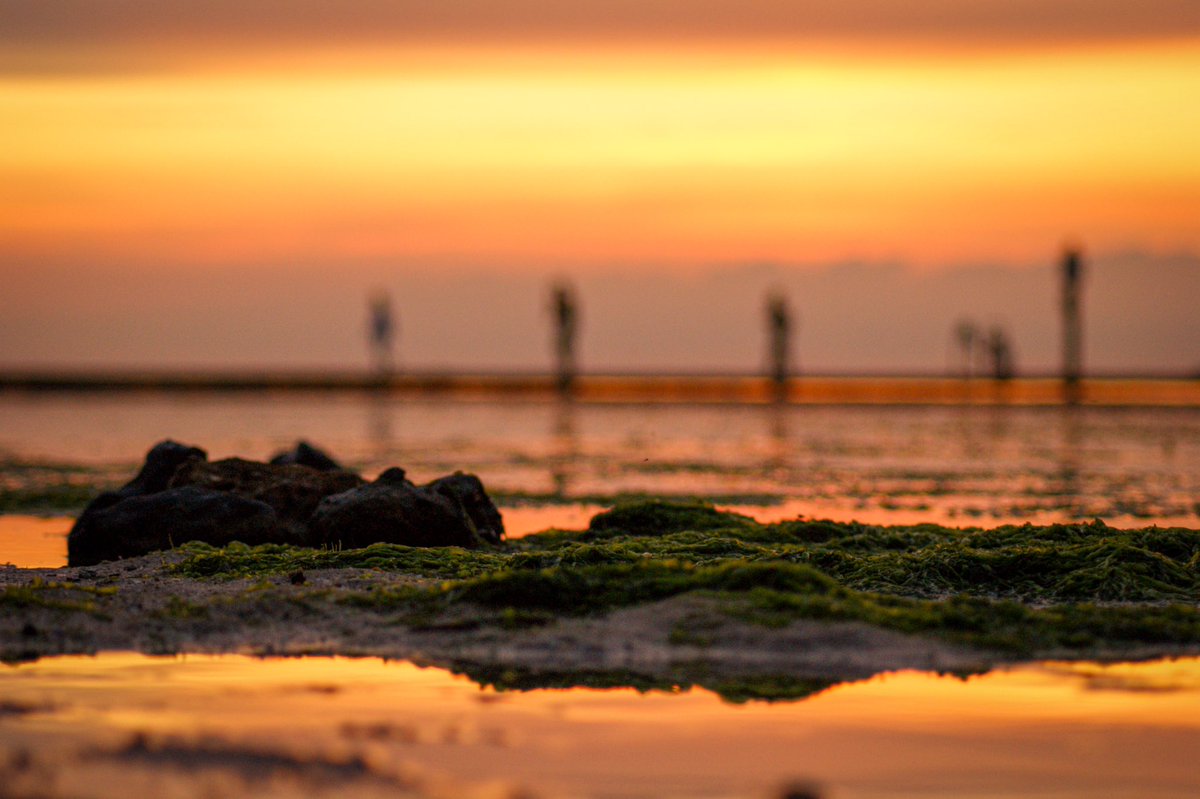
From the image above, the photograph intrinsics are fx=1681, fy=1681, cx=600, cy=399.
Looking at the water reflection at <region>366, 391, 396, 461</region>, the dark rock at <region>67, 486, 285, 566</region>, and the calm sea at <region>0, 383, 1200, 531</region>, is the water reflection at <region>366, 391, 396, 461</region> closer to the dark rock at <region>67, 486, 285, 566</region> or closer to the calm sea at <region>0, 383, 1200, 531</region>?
the calm sea at <region>0, 383, 1200, 531</region>

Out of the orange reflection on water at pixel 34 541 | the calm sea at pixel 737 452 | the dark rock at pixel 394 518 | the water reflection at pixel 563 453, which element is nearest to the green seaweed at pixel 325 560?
the dark rock at pixel 394 518

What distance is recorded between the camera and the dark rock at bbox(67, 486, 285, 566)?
660 inches

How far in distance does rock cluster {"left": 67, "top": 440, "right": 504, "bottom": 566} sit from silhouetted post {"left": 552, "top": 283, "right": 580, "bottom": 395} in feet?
301

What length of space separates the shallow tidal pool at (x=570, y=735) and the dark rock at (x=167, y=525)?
6.39m

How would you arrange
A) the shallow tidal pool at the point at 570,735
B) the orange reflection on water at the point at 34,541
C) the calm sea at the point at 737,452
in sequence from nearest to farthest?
the shallow tidal pool at the point at 570,735, the orange reflection on water at the point at 34,541, the calm sea at the point at 737,452

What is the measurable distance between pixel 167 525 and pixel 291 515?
1.45 meters

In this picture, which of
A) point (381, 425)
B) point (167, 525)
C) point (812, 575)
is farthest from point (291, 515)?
point (381, 425)

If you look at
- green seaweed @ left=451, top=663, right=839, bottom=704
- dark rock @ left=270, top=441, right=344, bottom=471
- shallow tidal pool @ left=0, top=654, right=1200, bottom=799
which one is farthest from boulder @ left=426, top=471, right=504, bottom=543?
green seaweed @ left=451, top=663, right=839, bottom=704

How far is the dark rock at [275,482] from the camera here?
18.1 meters

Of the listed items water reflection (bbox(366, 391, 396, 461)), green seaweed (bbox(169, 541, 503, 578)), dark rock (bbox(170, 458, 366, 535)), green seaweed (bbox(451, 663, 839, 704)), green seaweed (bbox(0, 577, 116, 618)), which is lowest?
water reflection (bbox(366, 391, 396, 461))

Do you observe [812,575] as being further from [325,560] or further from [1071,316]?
[1071,316]

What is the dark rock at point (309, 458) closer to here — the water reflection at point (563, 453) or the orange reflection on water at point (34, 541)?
the orange reflection on water at point (34, 541)

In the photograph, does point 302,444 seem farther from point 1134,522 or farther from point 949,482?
point 949,482

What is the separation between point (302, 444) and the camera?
2084cm
